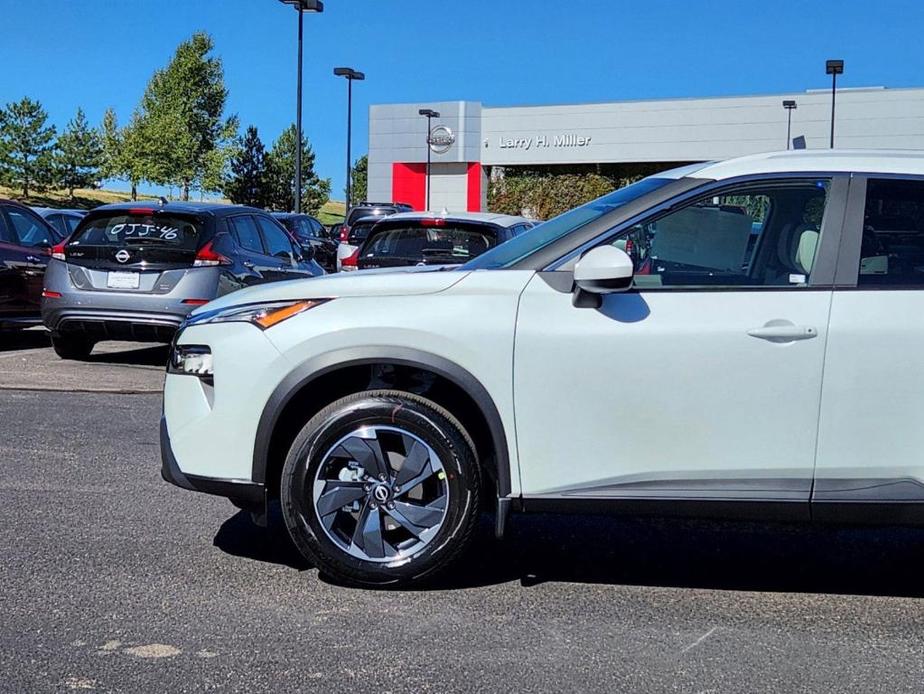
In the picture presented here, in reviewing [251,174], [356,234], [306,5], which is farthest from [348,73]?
[251,174]

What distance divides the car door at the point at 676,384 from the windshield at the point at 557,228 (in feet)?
0.73

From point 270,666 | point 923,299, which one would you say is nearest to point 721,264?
point 923,299

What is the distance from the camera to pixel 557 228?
Answer: 4.73 metres

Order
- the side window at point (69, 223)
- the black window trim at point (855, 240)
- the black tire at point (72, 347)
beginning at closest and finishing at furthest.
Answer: the black window trim at point (855, 240) < the black tire at point (72, 347) < the side window at point (69, 223)

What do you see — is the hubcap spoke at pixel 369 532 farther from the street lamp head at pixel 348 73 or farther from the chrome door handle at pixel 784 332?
the street lamp head at pixel 348 73

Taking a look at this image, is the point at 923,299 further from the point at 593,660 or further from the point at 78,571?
the point at 78,571

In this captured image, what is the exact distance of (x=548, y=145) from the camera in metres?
60.7

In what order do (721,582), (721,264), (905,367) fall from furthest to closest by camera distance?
(721,582) → (721,264) → (905,367)

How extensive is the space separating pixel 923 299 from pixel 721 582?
4.54 ft

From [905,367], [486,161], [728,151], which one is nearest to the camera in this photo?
[905,367]

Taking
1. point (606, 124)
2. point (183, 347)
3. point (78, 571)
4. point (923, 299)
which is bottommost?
point (78, 571)

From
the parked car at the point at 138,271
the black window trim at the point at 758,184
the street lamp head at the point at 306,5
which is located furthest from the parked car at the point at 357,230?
the black window trim at the point at 758,184

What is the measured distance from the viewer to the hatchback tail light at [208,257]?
1041cm

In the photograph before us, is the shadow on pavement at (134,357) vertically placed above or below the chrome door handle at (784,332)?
below
